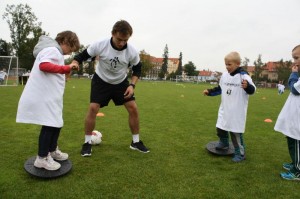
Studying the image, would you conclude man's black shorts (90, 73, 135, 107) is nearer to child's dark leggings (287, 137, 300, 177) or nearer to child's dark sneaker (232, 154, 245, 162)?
child's dark sneaker (232, 154, 245, 162)

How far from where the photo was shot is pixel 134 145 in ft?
16.3

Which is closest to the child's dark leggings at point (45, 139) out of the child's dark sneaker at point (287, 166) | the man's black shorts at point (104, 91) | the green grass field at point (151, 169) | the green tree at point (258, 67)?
the green grass field at point (151, 169)

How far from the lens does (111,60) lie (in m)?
4.59

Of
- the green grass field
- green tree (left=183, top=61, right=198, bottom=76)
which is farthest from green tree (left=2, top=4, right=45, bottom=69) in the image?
green tree (left=183, top=61, right=198, bottom=76)

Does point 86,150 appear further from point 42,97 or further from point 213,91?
point 213,91

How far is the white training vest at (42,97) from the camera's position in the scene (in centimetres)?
341

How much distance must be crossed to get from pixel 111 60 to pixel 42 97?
147 centimetres

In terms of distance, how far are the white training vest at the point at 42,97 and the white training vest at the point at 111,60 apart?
1089 millimetres

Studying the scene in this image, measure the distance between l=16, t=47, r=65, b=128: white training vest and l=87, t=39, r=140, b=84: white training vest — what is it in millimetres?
1089

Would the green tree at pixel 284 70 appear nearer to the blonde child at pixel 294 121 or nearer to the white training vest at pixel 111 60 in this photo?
the blonde child at pixel 294 121

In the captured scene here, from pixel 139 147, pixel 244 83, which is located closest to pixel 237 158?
pixel 244 83

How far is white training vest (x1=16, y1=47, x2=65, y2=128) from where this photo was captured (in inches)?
134

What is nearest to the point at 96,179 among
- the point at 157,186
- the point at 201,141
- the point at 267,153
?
the point at 157,186

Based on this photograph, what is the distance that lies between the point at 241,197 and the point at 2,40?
81.6 meters
